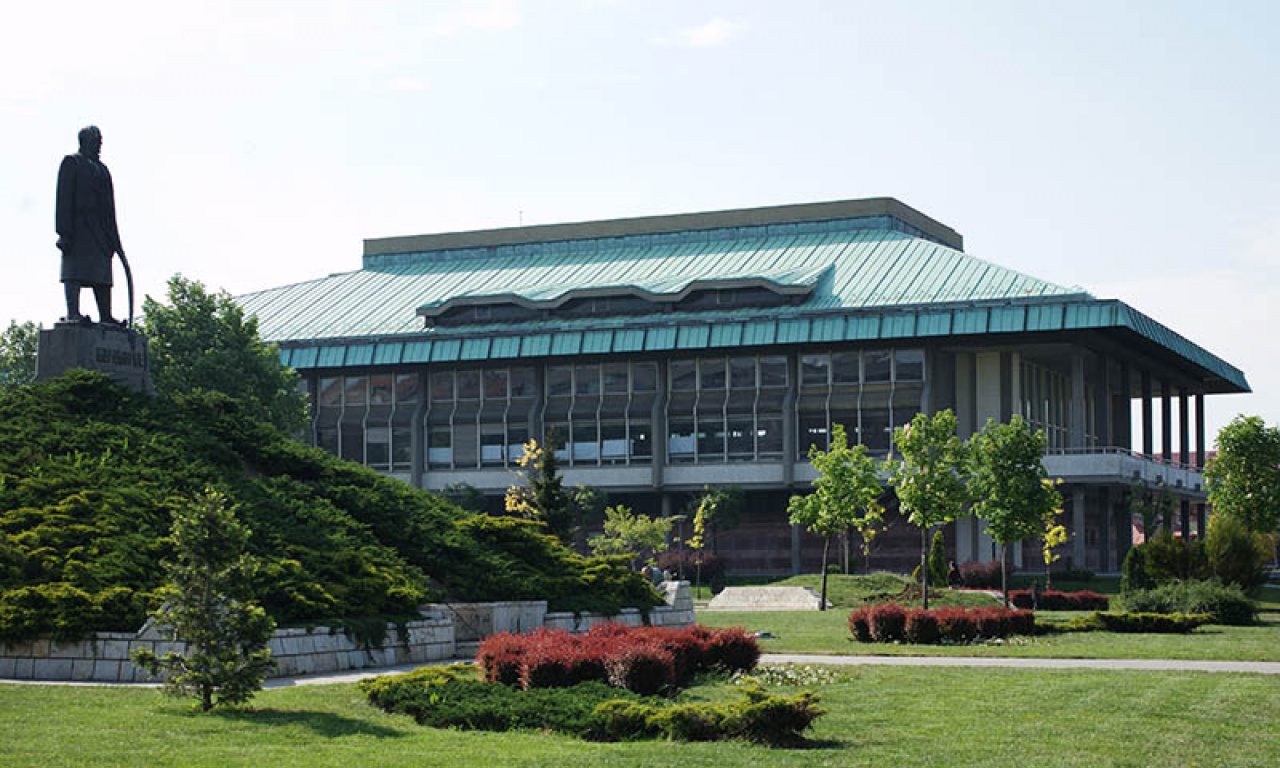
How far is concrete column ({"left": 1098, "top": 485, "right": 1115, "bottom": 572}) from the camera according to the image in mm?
89312

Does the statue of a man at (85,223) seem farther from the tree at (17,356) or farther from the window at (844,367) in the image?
the window at (844,367)

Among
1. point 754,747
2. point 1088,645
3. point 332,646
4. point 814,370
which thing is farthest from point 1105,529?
point 754,747

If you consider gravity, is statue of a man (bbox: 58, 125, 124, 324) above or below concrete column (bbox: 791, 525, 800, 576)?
above

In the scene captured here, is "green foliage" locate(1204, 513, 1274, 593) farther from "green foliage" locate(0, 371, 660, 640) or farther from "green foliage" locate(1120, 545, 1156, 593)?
"green foliage" locate(0, 371, 660, 640)

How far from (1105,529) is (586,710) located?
246ft

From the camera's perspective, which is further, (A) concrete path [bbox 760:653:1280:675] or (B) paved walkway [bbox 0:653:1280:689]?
(A) concrete path [bbox 760:653:1280:675]

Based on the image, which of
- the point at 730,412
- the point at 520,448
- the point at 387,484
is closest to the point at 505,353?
the point at 520,448

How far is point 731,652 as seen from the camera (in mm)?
25891

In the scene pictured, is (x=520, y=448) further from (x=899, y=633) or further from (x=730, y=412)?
(x=899, y=633)

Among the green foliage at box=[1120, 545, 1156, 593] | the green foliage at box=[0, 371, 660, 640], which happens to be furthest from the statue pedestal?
the green foliage at box=[1120, 545, 1156, 593]

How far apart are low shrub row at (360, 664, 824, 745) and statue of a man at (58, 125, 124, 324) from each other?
16278 millimetres

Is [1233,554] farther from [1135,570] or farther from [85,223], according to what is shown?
[85,223]

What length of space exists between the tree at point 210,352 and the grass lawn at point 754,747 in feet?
145

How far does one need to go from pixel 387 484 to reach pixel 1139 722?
21.6m
